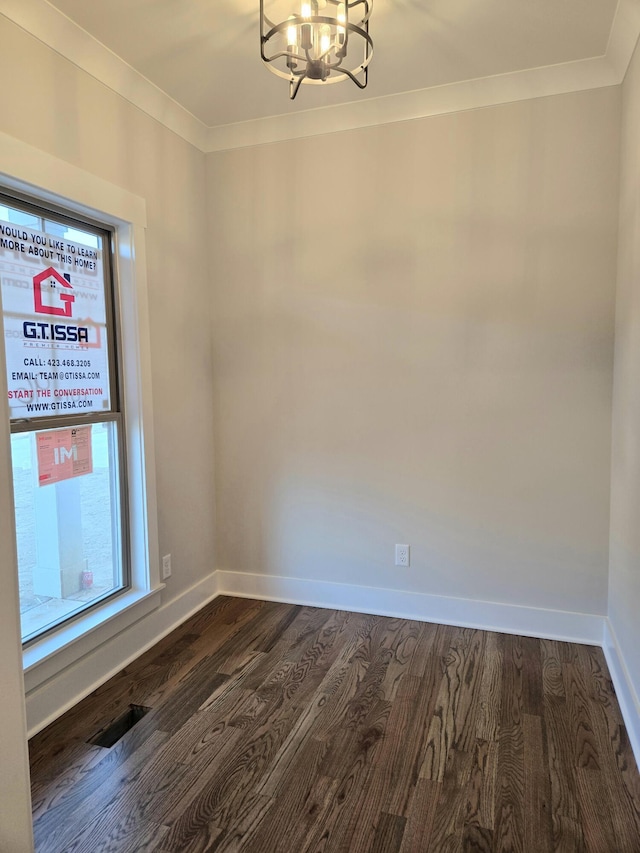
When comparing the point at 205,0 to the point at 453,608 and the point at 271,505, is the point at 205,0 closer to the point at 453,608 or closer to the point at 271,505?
the point at 271,505

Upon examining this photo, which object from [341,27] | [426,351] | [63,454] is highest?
[341,27]

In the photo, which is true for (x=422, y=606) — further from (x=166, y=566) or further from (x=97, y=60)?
(x=97, y=60)

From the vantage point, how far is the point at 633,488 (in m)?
2.05

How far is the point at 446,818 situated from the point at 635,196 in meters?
2.25

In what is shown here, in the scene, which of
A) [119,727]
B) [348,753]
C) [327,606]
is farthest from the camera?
[327,606]

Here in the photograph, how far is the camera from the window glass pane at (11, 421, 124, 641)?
2064 mm

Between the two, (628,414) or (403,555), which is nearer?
(628,414)

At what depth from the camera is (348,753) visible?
187cm

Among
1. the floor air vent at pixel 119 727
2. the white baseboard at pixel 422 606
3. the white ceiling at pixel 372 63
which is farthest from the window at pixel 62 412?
the white baseboard at pixel 422 606

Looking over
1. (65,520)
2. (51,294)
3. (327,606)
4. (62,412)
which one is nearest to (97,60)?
(51,294)

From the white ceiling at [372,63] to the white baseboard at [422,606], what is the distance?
2429 millimetres

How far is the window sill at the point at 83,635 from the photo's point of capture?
77.5 inches

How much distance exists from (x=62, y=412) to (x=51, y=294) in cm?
47

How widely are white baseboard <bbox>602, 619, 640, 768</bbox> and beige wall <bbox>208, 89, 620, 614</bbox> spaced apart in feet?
0.69
